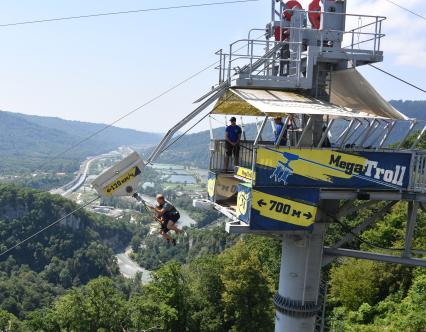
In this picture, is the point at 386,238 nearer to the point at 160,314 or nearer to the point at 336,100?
the point at 160,314

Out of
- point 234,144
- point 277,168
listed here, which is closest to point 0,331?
point 234,144

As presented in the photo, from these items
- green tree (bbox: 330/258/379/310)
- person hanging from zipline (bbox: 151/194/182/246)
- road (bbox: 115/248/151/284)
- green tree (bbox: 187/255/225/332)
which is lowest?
road (bbox: 115/248/151/284)

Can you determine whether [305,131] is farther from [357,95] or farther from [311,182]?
[357,95]

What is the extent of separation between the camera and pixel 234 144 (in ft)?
50.6

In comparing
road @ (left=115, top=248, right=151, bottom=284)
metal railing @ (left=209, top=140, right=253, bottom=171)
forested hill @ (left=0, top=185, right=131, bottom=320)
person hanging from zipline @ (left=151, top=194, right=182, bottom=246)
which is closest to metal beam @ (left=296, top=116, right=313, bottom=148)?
metal railing @ (left=209, top=140, right=253, bottom=171)

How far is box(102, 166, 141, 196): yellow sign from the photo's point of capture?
12883mm

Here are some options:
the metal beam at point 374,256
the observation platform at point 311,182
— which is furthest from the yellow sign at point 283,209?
the metal beam at point 374,256

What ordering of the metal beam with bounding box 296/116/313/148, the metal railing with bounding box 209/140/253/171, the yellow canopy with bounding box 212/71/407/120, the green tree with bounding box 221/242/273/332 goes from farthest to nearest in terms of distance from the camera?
the green tree with bounding box 221/242/273/332, the metal railing with bounding box 209/140/253/171, the metal beam with bounding box 296/116/313/148, the yellow canopy with bounding box 212/71/407/120

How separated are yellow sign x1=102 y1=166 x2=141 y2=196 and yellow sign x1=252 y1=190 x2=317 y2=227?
3522 mm

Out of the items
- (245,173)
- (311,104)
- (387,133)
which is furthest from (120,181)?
(387,133)

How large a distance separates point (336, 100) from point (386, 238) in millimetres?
21288

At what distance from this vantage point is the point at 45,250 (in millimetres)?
146875

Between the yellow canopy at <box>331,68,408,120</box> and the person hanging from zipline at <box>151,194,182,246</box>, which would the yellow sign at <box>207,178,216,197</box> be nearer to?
the person hanging from zipline at <box>151,194,182,246</box>

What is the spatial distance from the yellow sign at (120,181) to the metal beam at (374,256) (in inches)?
254
